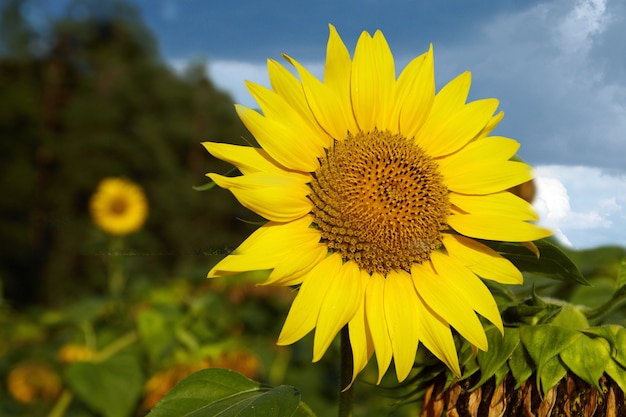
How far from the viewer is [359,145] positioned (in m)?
0.65

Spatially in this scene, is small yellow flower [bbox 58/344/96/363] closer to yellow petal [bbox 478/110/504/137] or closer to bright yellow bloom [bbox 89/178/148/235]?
bright yellow bloom [bbox 89/178/148/235]

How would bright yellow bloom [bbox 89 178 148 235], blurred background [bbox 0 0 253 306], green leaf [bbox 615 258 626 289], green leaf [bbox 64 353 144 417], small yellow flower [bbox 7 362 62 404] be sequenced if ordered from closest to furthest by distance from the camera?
green leaf [bbox 615 258 626 289] → green leaf [bbox 64 353 144 417] → small yellow flower [bbox 7 362 62 404] → bright yellow bloom [bbox 89 178 148 235] → blurred background [bbox 0 0 253 306]

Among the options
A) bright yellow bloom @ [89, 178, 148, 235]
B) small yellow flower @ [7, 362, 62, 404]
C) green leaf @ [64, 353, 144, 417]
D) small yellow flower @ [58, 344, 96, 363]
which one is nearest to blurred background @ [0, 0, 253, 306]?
A: bright yellow bloom @ [89, 178, 148, 235]

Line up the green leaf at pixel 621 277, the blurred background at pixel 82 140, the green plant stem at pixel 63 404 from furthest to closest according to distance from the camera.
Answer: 1. the blurred background at pixel 82 140
2. the green plant stem at pixel 63 404
3. the green leaf at pixel 621 277

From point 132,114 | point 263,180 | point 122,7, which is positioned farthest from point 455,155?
point 122,7

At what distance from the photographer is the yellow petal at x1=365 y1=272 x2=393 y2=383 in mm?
565

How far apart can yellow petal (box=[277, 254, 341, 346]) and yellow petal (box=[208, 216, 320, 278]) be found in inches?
0.6

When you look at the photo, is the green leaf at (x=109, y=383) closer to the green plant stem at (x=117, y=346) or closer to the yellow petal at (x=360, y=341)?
the green plant stem at (x=117, y=346)

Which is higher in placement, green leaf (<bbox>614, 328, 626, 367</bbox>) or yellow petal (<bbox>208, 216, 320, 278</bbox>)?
yellow petal (<bbox>208, 216, 320, 278</bbox>)

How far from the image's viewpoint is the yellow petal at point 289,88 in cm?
60

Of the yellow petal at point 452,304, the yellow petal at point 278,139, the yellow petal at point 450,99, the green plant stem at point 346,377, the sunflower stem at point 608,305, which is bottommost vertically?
the green plant stem at point 346,377

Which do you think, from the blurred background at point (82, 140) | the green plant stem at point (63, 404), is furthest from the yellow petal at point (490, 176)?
the blurred background at point (82, 140)

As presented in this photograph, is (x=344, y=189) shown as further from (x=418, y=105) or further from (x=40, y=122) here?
(x=40, y=122)

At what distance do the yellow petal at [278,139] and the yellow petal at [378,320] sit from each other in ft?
0.40
